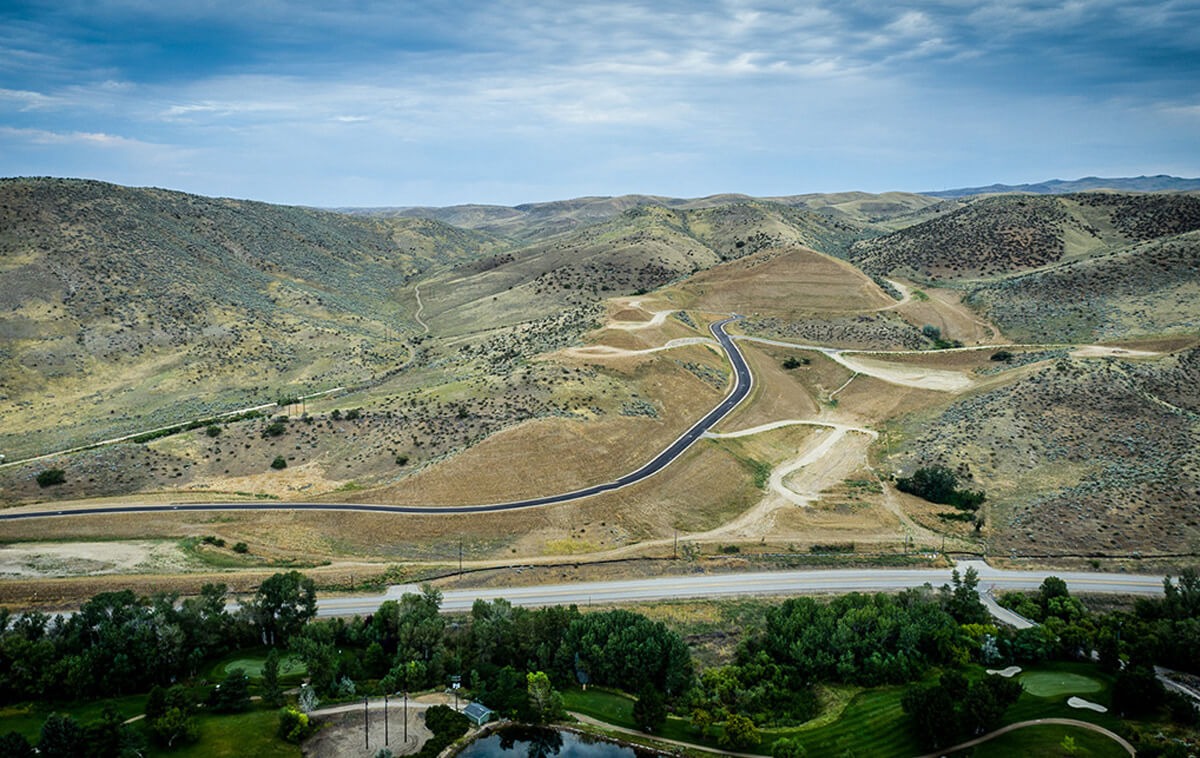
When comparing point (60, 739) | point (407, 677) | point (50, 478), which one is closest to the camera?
point (60, 739)

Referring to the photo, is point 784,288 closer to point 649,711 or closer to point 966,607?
point 966,607

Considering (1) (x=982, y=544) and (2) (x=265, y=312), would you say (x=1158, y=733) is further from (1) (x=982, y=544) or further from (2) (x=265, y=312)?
(2) (x=265, y=312)

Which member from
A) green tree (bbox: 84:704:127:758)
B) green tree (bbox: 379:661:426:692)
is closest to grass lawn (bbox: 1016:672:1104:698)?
green tree (bbox: 379:661:426:692)

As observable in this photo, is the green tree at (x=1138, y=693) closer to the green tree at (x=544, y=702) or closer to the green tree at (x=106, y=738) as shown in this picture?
the green tree at (x=544, y=702)

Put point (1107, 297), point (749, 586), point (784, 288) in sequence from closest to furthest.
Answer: point (749, 586) → point (1107, 297) → point (784, 288)

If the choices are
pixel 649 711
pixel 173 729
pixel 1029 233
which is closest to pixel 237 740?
pixel 173 729

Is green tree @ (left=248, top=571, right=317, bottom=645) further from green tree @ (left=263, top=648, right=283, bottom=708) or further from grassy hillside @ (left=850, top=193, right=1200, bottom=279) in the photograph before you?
grassy hillside @ (left=850, top=193, right=1200, bottom=279)

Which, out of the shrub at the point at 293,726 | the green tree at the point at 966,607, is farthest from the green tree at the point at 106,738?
the green tree at the point at 966,607
